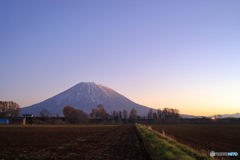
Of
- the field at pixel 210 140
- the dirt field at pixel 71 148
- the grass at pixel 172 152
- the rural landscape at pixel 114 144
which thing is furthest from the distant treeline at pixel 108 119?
the grass at pixel 172 152

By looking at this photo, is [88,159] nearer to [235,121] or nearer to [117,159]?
[117,159]

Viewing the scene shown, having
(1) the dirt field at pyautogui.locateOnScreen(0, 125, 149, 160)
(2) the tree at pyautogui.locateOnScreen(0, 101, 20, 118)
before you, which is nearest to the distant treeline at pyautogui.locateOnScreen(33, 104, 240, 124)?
(2) the tree at pyautogui.locateOnScreen(0, 101, 20, 118)

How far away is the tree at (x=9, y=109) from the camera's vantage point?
124331 mm

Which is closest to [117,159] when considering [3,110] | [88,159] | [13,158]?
[88,159]

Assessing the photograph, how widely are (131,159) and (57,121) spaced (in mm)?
112472

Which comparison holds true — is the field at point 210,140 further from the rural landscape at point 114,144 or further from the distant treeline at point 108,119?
the distant treeline at point 108,119

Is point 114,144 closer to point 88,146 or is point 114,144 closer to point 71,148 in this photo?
point 88,146

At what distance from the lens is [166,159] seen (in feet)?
37.2

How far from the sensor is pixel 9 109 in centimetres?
13100

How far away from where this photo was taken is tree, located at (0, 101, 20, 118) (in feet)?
408

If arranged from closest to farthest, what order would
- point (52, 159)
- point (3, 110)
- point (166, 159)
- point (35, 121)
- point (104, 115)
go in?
point (166, 159) < point (52, 159) < point (35, 121) < point (3, 110) < point (104, 115)

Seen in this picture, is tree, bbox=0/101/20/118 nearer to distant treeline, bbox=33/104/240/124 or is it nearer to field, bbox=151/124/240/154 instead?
distant treeline, bbox=33/104/240/124

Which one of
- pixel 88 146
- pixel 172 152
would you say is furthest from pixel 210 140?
pixel 88 146

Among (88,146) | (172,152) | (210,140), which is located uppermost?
(172,152)
